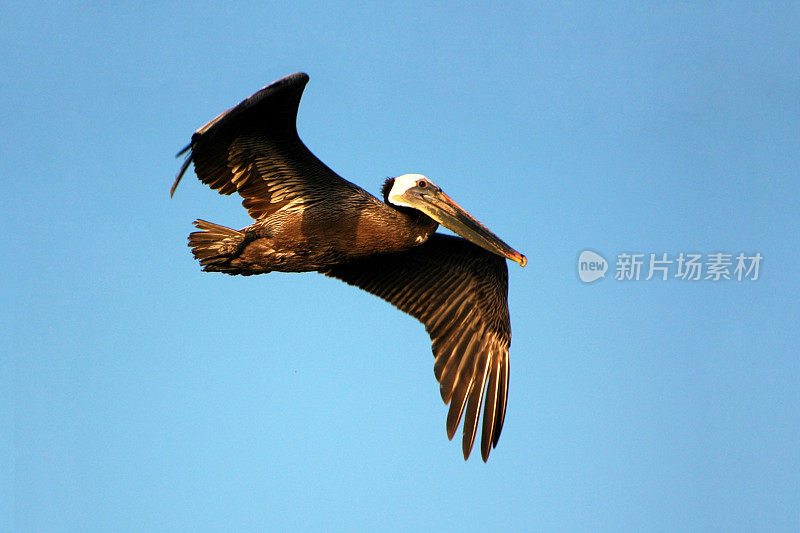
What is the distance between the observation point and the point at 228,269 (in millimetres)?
7898

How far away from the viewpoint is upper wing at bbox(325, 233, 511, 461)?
868cm

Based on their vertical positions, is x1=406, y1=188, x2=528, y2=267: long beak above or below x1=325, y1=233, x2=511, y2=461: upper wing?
above

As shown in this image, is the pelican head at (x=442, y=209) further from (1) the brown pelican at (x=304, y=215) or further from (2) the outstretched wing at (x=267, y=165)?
(2) the outstretched wing at (x=267, y=165)

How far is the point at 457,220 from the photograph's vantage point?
7797 mm

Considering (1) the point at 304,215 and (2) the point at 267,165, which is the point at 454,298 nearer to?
(1) the point at 304,215

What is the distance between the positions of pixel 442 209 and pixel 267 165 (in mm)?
1745

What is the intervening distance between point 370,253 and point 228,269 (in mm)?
1392

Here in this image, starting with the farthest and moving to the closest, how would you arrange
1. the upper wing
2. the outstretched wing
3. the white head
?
the upper wing < the white head < the outstretched wing

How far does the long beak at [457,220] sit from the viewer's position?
7.70 m

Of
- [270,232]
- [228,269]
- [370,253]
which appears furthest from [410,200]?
[228,269]

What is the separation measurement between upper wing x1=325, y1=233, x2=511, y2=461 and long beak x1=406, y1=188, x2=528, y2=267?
739 mm

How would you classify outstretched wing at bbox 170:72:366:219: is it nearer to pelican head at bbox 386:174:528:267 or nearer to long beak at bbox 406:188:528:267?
pelican head at bbox 386:174:528:267

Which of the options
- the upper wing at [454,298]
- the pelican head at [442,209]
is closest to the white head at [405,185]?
the pelican head at [442,209]

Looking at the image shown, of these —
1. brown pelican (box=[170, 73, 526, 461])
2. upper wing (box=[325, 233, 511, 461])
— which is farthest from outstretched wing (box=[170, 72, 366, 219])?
upper wing (box=[325, 233, 511, 461])
